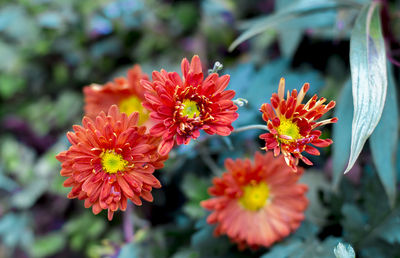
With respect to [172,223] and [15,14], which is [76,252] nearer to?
[172,223]

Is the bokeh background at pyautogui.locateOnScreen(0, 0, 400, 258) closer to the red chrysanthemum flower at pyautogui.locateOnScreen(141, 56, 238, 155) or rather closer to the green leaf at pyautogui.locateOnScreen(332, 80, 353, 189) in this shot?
the green leaf at pyautogui.locateOnScreen(332, 80, 353, 189)

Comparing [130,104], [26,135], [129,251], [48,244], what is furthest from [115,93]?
[26,135]

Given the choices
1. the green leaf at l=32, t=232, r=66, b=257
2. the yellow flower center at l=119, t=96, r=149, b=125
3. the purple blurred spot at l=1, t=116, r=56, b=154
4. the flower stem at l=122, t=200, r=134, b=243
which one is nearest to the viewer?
the yellow flower center at l=119, t=96, r=149, b=125

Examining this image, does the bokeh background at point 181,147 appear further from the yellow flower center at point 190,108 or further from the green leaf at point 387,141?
the yellow flower center at point 190,108

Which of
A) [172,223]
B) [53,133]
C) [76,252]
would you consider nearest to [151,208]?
[172,223]

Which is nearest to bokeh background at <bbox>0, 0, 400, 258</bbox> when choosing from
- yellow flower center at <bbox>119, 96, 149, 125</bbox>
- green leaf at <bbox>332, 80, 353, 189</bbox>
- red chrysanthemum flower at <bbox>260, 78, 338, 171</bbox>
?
green leaf at <bbox>332, 80, 353, 189</bbox>

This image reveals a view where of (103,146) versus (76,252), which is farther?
(76,252)

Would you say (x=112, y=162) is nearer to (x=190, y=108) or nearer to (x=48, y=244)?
(x=190, y=108)
